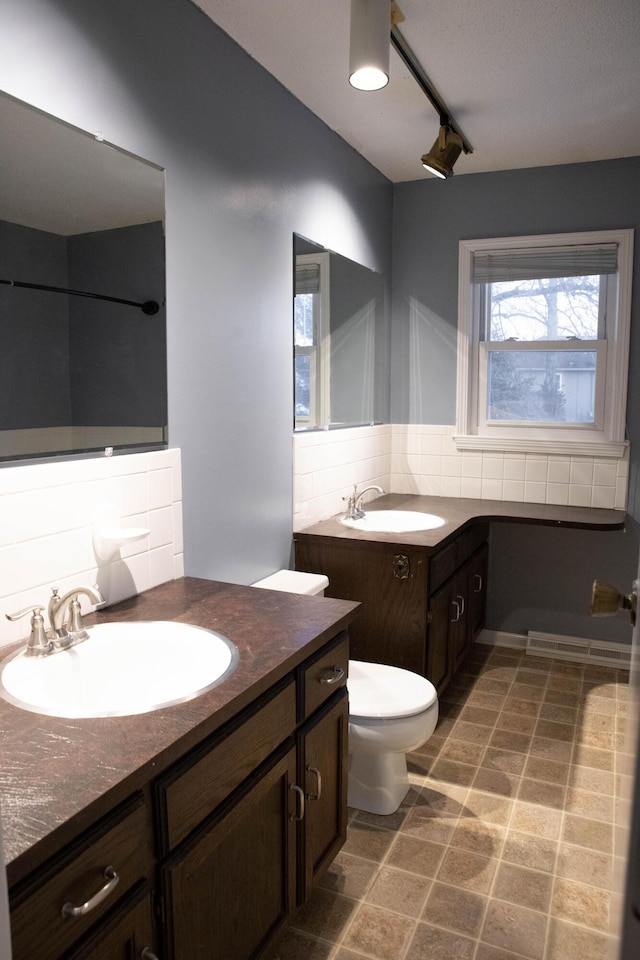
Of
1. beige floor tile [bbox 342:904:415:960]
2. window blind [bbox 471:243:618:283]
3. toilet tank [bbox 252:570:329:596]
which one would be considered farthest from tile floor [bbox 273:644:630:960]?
window blind [bbox 471:243:618:283]

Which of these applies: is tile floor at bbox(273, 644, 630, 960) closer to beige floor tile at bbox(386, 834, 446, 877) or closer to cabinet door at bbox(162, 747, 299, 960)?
beige floor tile at bbox(386, 834, 446, 877)

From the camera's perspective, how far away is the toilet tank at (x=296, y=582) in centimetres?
255

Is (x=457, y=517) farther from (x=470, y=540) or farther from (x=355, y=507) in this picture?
(x=355, y=507)

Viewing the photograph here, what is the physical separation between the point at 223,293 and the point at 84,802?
171 centimetres

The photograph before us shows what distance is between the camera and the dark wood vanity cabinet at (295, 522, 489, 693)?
2.71 m

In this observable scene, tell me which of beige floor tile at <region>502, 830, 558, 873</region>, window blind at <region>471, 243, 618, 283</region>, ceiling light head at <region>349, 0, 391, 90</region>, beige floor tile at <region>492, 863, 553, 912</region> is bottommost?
beige floor tile at <region>492, 863, 553, 912</region>

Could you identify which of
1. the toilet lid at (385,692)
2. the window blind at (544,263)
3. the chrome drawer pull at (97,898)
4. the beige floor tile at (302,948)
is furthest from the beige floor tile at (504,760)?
the window blind at (544,263)

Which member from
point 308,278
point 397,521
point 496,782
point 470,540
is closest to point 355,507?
point 397,521

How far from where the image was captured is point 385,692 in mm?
2338

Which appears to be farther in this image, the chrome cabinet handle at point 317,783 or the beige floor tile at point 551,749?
the beige floor tile at point 551,749

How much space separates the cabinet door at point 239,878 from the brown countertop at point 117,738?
214 mm

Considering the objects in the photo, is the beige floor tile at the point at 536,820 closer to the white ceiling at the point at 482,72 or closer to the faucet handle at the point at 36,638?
the faucet handle at the point at 36,638

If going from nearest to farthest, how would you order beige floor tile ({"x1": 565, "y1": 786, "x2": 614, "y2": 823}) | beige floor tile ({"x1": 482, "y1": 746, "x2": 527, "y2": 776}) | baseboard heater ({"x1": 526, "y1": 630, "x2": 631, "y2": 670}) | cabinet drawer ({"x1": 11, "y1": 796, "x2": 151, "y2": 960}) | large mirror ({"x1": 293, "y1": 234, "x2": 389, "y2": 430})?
cabinet drawer ({"x1": 11, "y1": 796, "x2": 151, "y2": 960})
beige floor tile ({"x1": 565, "y1": 786, "x2": 614, "y2": 823})
beige floor tile ({"x1": 482, "y1": 746, "x2": 527, "y2": 776})
large mirror ({"x1": 293, "y1": 234, "x2": 389, "y2": 430})
baseboard heater ({"x1": 526, "y1": 630, "x2": 631, "y2": 670})

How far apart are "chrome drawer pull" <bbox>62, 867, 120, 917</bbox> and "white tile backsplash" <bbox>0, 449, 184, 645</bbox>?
0.66 m
